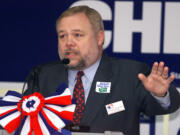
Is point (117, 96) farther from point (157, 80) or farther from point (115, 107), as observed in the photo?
point (157, 80)

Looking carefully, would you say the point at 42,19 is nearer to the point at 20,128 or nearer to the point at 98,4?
the point at 98,4

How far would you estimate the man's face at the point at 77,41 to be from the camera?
1843 mm

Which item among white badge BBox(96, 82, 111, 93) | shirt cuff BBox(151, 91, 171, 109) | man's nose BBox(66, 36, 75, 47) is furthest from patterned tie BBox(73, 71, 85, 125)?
shirt cuff BBox(151, 91, 171, 109)

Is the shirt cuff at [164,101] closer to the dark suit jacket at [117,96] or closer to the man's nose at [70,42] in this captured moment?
the dark suit jacket at [117,96]

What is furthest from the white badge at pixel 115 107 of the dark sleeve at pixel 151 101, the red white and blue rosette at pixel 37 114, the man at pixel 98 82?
the red white and blue rosette at pixel 37 114

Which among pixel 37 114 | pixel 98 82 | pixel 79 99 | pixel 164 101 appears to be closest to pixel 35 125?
pixel 37 114

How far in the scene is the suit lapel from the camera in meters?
1.80

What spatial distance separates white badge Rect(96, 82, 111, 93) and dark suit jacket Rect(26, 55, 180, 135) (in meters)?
0.02

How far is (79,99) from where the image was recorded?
184 cm

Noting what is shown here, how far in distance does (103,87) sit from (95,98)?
104 mm

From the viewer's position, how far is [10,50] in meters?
3.00

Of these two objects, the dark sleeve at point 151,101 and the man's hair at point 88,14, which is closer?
the dark sleeve at point 151,101

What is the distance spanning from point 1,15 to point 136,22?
1.39m

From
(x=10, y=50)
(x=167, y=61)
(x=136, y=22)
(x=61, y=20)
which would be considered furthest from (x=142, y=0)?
(x=10, y=50)
